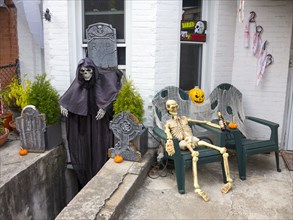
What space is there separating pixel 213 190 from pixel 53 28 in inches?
123

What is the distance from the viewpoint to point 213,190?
3367mm

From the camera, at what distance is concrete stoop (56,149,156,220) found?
2561mm

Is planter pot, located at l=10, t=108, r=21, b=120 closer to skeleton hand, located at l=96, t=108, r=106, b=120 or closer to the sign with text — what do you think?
skeleton hand, located at l=96, t=108, r=106, b=120

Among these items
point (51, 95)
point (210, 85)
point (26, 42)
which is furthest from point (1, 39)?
point (210, 85)

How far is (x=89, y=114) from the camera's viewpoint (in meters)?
4.02

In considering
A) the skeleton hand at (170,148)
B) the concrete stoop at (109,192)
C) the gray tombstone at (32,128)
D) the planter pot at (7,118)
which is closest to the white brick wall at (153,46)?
the concrete stoop at (109,192)

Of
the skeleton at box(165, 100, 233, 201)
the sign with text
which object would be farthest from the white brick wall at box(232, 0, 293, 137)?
the skeleton at box(165, 100, 233, 201)

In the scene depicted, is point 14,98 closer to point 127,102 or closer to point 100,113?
point 100,113

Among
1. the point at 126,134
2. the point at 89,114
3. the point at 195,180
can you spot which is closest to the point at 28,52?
the point at 89,114

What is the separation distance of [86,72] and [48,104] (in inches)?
28.3

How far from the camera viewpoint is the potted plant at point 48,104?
401cm

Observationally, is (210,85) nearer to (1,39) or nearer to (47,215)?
(47,215)

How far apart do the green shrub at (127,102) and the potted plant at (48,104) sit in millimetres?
920

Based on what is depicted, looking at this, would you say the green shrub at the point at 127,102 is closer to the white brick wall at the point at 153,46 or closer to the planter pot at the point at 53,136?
the white brick wall at the point at 153,46
